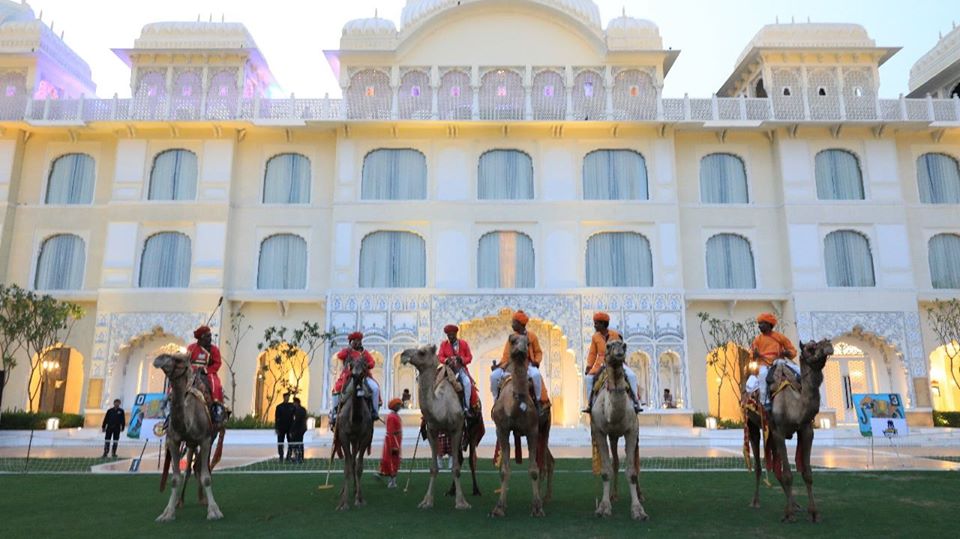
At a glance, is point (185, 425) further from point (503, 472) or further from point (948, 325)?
point (948, 325)

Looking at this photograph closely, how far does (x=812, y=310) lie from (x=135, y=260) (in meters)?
22.9

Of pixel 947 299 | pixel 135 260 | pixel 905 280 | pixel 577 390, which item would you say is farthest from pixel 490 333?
pixel 947 299

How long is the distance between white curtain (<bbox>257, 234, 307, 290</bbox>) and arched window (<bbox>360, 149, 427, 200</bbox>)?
2.99m

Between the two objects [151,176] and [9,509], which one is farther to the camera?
[151,176]

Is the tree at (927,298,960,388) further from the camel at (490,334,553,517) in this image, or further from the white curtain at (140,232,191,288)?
→ the white curtain at (140,232,191,288)

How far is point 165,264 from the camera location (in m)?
23.6

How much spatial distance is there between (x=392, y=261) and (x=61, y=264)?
1166cm

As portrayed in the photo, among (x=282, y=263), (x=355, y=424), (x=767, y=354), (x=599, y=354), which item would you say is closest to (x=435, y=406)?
(x=355, y=424)

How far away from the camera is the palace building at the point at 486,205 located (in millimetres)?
22953

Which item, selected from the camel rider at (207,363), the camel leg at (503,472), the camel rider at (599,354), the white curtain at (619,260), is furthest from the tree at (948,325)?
the camel rider at (207,363)

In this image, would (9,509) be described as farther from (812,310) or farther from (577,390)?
(812,310)

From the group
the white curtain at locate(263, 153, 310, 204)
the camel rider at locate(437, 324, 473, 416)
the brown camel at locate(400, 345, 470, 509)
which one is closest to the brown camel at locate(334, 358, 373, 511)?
the brown camel at locate(400, 345, 470, 509)

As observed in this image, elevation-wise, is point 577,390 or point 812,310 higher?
point 812,310

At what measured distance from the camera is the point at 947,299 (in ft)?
76.9
